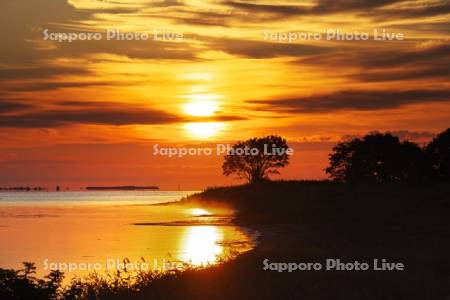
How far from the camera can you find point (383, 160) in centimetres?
11225

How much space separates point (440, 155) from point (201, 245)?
6922 centimetres

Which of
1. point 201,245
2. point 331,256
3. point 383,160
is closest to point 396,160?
point 383,160

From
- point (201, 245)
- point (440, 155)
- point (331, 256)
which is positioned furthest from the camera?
point (440, 155)

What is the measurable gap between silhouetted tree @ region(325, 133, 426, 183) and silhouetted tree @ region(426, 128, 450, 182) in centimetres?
141

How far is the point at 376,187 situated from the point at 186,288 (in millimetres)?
70057

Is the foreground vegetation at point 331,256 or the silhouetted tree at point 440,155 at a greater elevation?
the silhouetted tree at point 440,155

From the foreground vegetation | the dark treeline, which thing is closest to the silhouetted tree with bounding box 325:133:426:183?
the dark treeline

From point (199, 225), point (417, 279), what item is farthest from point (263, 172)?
point (417, 279)

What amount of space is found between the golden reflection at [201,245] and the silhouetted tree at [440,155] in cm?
4945

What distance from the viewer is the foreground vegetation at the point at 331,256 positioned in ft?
76.2

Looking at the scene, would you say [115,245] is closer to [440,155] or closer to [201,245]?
[201,245]

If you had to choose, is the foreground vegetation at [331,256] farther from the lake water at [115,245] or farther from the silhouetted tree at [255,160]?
the silhouetted tree at [255,160]

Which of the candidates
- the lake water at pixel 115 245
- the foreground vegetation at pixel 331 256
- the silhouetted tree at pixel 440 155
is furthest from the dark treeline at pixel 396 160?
the lake water at pixel 115 245

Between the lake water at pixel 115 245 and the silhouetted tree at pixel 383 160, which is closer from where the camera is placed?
the lake water at pixel 115 245
